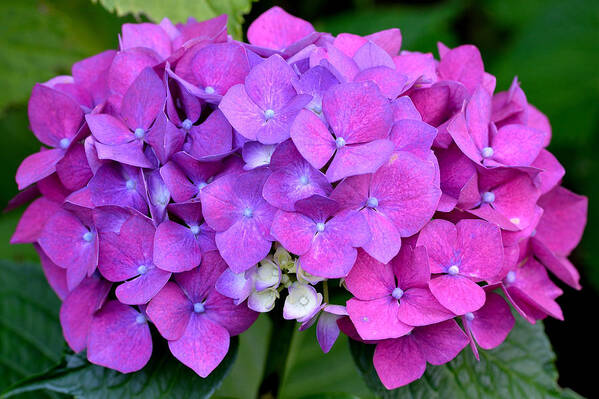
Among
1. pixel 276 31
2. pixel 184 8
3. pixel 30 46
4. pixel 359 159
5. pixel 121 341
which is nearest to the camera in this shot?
pixel 359 159

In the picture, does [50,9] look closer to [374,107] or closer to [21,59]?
[21,59]

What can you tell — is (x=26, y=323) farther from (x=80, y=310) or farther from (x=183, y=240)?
(x=183, y=240)

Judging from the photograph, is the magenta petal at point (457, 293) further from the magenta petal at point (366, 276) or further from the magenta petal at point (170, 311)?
the magenta petal at point (170, 311)

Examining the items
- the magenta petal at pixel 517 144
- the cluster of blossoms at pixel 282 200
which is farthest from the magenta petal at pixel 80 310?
the magenta petal at pixel 517 144

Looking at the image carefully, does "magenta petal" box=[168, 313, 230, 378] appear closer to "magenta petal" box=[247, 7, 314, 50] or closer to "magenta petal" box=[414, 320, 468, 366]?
"magenta petal" box=[414, 320, 468, 366]

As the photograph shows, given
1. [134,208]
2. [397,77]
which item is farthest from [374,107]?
[134,208]

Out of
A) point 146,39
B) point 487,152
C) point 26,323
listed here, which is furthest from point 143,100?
point 26,323

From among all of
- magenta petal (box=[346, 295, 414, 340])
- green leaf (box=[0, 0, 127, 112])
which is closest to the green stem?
magenta petal (box=[346, 295, 414, 340])
